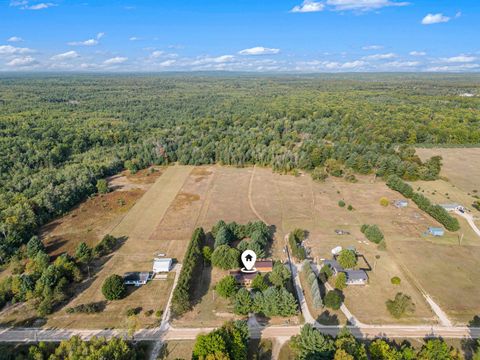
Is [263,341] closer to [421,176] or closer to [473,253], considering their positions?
[473,253]

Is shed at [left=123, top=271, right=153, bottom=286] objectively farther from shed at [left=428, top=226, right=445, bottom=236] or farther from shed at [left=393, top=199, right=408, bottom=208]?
shed at [left=393, top=199, right=408, bottom=208]

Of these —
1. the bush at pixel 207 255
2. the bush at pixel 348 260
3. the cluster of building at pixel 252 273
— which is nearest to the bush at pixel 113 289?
the bush at pixel 207 255

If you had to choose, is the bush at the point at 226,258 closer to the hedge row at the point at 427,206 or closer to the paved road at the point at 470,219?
the hedge row at the point at 427,206

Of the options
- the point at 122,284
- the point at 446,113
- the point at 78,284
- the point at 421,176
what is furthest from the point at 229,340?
the point at 446,113

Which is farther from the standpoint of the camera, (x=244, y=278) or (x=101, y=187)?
(x=101, y=187)

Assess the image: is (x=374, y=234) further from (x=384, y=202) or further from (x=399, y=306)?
(x=384, y=202)

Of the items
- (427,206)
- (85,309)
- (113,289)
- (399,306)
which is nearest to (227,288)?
(113,289)
